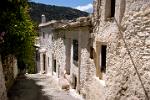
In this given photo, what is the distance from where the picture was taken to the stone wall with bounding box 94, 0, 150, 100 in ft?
28.0

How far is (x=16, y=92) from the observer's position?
706 inches

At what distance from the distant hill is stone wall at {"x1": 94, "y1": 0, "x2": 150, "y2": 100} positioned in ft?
104

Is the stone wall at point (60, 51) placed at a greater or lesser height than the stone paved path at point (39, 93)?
greater

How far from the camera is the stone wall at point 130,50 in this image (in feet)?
28.0

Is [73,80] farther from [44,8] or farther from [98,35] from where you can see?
[44,8]

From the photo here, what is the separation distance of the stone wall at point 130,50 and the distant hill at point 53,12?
31638 mm

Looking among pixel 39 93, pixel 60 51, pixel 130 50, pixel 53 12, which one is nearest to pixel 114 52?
pixel 130 50

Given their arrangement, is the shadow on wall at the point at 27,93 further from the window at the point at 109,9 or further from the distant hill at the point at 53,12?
the distant hill at the point at 53,12

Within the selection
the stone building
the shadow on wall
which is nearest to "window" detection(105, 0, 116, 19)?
the stone building

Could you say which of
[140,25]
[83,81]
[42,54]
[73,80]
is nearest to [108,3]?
[140,25]

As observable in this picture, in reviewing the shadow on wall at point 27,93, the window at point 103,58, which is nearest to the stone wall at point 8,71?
the shadow on wall at point 27,93

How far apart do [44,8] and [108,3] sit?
33.0 metres

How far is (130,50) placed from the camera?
9.41 metres

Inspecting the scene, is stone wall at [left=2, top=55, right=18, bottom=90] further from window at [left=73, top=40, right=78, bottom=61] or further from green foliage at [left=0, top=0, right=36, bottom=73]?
window at [left=73, top=40, right=78, bottom=61]
